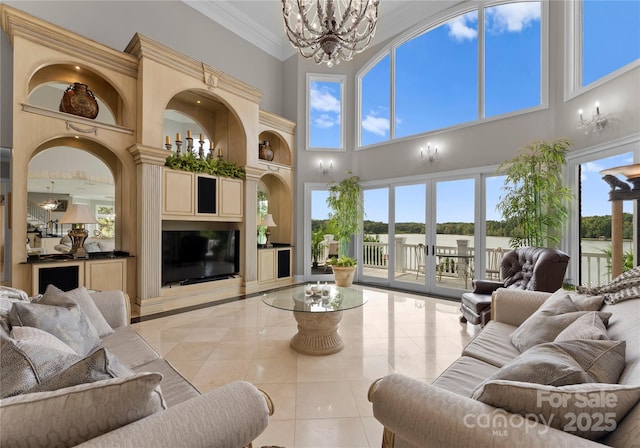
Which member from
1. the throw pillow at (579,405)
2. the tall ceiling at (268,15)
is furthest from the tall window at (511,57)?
the throw pillow at (579,405)

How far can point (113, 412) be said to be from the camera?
84 centimetres

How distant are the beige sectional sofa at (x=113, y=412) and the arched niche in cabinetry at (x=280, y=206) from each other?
5.40 metres

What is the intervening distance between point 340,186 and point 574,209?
156 inches

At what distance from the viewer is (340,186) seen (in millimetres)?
6246

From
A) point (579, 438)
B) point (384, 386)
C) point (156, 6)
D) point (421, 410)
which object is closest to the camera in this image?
point (579, 438)

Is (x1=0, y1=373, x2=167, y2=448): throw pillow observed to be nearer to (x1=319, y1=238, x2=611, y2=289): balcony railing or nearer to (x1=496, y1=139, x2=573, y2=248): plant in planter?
(x1=496, y1=139, x2=573, y2=248): plant in planter

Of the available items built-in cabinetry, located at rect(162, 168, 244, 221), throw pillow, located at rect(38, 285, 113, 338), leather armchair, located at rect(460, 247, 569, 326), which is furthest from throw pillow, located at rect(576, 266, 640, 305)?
built-in cabinetry, located at rect(162, 168, 244, 221)

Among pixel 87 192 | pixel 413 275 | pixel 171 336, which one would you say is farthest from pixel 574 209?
pixel 87 192

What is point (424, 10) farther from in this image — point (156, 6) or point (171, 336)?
point (171, 336)

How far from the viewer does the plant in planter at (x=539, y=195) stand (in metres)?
3.88

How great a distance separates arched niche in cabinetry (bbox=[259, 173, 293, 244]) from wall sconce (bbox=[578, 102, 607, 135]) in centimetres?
501

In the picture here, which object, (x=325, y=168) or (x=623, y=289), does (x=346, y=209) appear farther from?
(x=623, y=289)

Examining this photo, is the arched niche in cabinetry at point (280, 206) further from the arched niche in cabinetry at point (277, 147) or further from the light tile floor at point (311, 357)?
the light tile floor at point (311, 357)

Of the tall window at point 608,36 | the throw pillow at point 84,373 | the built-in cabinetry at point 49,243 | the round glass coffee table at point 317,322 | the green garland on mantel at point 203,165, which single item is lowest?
the round glass coffee table at point 317,322
